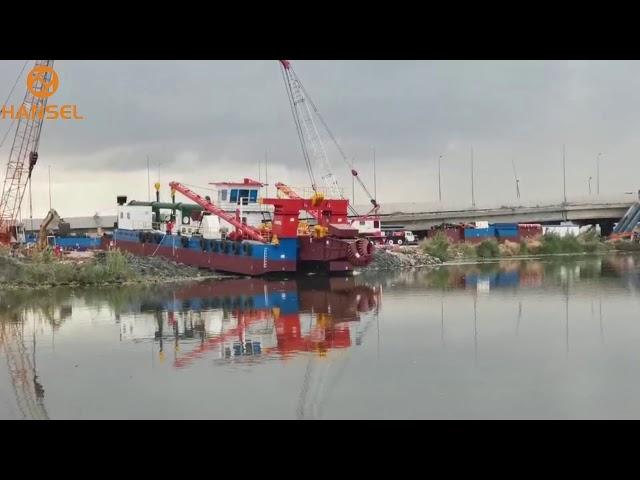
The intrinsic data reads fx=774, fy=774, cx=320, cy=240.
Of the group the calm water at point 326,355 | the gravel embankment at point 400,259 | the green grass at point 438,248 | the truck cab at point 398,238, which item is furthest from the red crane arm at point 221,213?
the truck cab at point 398,238

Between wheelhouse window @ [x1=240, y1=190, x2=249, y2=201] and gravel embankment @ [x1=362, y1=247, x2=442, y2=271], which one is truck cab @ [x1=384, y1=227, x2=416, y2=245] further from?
wheelhouse window @ [x1=240, y1=190, x2=249, y2=201]

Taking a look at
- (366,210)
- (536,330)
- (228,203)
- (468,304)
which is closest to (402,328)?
(536,330)

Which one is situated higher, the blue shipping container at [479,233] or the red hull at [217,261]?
the blue shipping container at [479,233]

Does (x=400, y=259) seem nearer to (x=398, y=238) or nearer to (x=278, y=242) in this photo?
(x=278, y=242)

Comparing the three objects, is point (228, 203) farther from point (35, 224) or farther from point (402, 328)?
point (35, 224)

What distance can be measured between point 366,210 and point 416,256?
35.7 m

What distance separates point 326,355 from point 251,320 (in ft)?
25.4

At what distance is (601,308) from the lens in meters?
26.4

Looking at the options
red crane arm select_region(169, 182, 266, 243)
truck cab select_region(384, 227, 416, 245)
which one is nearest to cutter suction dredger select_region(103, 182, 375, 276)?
red crane arm select_region(169, 182, 266, 243)

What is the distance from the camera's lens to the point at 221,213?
159 feet

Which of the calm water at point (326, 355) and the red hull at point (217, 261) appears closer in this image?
the calm water at point (326, 355)

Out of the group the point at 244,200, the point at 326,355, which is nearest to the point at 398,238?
the point at 244,200

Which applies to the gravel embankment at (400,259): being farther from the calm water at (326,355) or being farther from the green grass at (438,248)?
the calm water at (326,355)

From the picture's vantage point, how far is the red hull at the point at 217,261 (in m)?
45.1
